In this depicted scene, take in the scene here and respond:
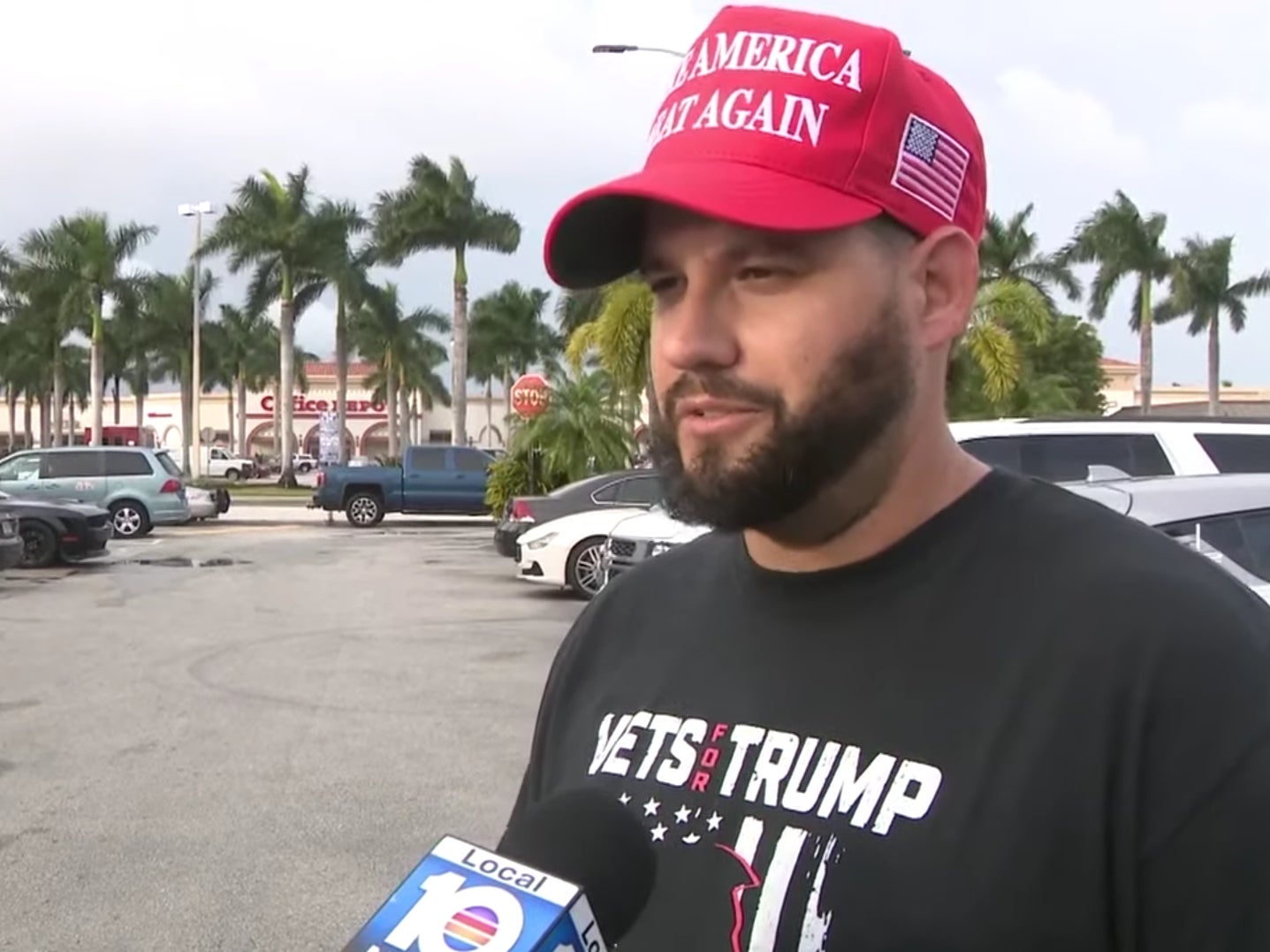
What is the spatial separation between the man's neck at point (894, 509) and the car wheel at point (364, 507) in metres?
28.5

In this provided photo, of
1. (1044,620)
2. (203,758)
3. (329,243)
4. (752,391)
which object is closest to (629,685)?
(752,391)

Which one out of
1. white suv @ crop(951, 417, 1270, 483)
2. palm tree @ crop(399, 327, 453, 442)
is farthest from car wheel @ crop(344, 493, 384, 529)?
palm tree @ crop(399, 327, 453, 442)

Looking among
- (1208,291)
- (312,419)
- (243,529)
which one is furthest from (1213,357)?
(312,419)

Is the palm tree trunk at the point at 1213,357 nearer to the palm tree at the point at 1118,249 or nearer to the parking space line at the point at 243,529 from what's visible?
the palm tree at the point at 1118,249

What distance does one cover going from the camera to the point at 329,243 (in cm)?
4688

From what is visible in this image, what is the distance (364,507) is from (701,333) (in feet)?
94.1

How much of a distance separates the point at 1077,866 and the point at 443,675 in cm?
905

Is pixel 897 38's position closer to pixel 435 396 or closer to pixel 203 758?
pixel 203 758

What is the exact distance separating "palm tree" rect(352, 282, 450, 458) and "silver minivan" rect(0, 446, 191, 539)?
23950mm

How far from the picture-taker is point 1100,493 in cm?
608

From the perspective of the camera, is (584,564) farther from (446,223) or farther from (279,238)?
(279,238)

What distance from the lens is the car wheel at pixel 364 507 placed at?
1163 inches

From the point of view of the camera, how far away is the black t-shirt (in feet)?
3.99

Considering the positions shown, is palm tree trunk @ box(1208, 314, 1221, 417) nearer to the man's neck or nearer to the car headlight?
the car headlight
